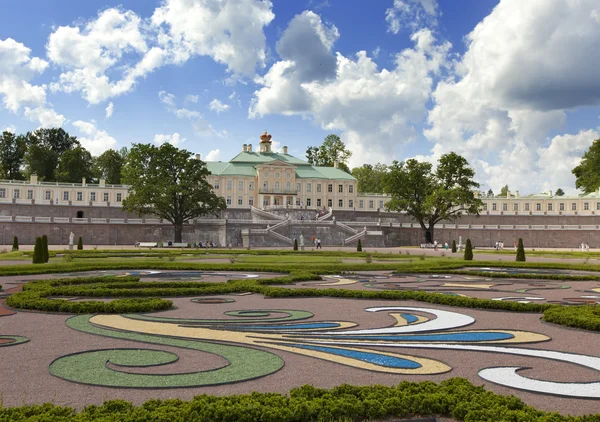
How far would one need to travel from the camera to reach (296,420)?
5.45m

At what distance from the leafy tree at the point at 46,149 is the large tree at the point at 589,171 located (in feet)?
330

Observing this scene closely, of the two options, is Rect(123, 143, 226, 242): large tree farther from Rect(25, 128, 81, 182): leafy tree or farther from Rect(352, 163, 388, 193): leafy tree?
Rect(352, 163, 388, 193): leafy tree

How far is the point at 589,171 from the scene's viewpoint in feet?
316

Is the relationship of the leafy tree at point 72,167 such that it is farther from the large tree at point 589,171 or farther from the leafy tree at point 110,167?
the large tree at point 589,171

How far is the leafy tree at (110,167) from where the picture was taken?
9969 cm

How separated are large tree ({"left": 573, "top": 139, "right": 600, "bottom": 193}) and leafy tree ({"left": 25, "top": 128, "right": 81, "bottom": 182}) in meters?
101

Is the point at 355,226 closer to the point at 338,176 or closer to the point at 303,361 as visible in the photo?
the point at 338,176

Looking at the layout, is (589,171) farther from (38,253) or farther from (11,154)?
(11,154)

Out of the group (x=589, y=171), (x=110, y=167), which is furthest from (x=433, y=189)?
(x=110, y=167)

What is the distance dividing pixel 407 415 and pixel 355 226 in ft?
225

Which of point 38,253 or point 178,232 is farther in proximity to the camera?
point 178,232

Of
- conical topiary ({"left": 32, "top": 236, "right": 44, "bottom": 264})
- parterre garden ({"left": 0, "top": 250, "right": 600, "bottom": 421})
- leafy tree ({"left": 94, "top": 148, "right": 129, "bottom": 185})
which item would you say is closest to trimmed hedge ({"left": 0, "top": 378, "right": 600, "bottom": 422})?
parterre garden ({"left": 0, "top": 250, "right": 600, "bottom": 421})

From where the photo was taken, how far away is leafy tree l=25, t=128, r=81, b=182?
93875 millimetres

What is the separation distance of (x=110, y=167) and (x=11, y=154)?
1923 cm
